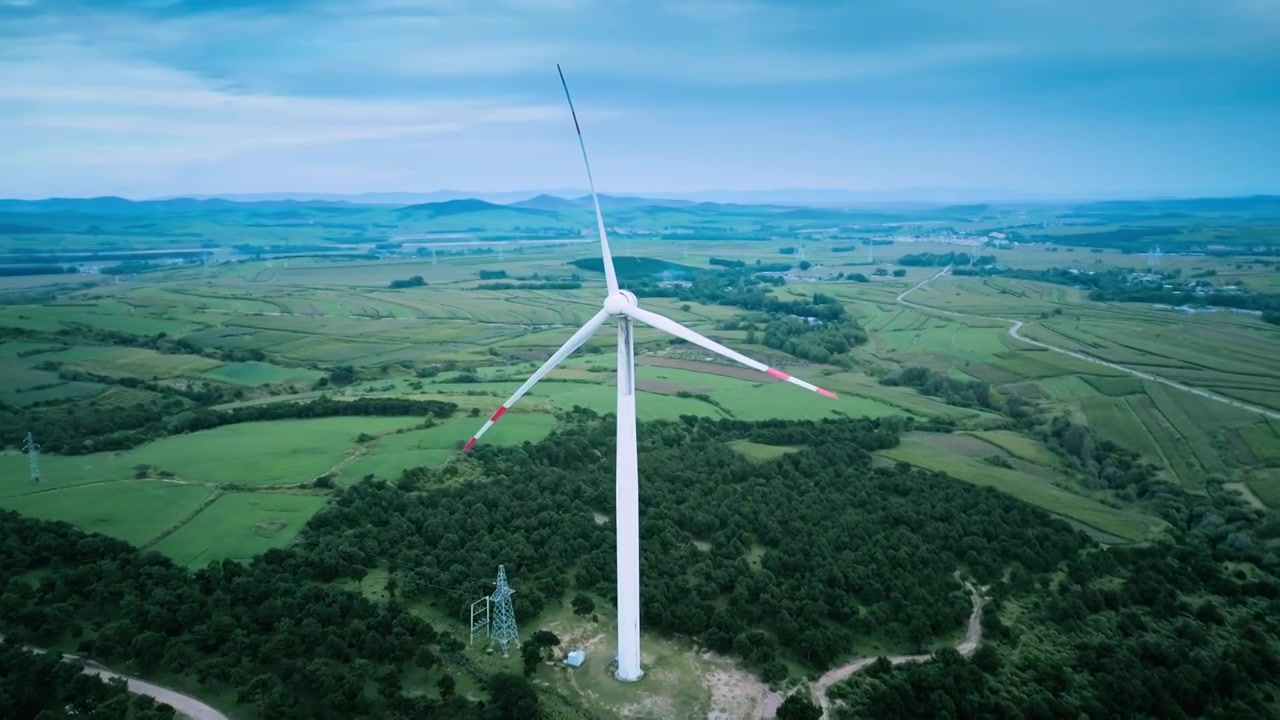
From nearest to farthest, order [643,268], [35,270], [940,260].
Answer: [35,270]
[643,268]
[940,260]

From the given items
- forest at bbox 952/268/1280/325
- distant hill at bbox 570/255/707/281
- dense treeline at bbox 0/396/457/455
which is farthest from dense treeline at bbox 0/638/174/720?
distant hill at bbox 570/255/707/281

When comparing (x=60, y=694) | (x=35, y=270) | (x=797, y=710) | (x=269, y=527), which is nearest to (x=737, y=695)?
(x=797, y=710)

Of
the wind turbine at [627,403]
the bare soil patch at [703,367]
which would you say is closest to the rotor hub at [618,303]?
the wind turbine at [627,403]

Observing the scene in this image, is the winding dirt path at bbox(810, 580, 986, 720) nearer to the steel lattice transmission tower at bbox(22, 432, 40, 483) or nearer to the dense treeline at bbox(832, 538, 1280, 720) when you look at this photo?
the dense treeline at bbox(832, 538, 1280, 720)

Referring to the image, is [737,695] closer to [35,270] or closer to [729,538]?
[729,538]

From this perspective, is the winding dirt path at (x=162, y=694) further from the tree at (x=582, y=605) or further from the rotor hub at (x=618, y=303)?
the rotor hub at (x=618, y=303)

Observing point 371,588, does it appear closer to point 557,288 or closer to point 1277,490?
point 1277,490
